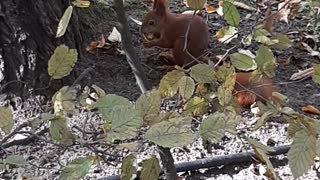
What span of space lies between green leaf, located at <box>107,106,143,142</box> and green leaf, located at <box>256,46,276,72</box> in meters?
0.39

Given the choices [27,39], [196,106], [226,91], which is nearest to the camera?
[226,91]

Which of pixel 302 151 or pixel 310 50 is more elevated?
pixel 302 151

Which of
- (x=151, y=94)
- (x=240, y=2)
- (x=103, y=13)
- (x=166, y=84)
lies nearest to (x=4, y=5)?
(x=103, y=13)

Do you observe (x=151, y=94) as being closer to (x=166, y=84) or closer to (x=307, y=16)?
(x=166, y=84)

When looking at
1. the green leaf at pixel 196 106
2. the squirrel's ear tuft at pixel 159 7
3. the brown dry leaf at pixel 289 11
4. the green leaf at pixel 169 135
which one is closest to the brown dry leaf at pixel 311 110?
the brown dry leaf at pixel 289 11

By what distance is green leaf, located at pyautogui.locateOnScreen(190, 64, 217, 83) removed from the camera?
3.91 feet

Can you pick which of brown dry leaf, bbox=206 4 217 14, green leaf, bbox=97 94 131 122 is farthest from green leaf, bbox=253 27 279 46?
brown dry leaf, bbox=206 4 217 14

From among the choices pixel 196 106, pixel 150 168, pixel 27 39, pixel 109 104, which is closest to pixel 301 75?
pixel 27 39

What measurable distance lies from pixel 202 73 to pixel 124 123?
34cm

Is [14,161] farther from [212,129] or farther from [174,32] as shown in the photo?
[174,32]

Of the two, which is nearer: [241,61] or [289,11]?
[241,61]

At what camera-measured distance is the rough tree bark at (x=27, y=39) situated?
2309 mm

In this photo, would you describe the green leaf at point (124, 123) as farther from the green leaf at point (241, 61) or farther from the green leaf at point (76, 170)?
the green leaf at point (241, 61)

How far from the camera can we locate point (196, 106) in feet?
4.05
